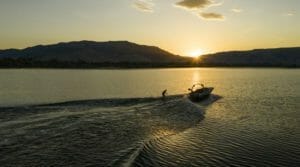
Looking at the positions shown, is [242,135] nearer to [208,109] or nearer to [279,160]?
[279,160]

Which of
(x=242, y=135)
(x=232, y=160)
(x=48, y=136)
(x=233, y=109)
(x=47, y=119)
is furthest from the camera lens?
(x=233, y=109)

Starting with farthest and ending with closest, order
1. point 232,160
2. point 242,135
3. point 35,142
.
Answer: point 242,135 < point 35,142 < point 232,160

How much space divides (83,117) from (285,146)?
55.1 feet

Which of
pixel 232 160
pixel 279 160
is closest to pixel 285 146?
pixel 279 160

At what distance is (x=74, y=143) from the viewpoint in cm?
2295

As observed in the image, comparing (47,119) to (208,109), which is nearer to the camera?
(47,119)

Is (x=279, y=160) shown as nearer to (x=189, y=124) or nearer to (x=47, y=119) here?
(x=189, y=124)

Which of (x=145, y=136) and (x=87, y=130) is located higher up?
(x=87, y=130)

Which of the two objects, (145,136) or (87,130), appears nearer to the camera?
(145,136)

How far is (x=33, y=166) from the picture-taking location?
707 inches

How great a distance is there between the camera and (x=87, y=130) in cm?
2673

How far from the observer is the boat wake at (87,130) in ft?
65.5

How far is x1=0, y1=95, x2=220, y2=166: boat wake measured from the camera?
65.5 feet

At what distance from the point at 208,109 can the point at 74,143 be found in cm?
2244
